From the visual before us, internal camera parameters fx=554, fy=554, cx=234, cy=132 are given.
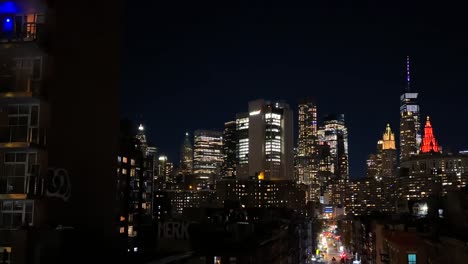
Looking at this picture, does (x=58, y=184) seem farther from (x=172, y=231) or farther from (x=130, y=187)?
(x=130, y=187)

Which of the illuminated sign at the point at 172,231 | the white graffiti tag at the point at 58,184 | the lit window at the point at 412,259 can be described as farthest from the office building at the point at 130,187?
the white graffiti tag at the point at 58,184

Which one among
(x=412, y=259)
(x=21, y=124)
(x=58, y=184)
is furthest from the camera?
(x=412, y=259)

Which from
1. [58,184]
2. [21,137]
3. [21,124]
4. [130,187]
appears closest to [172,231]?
[58,184]

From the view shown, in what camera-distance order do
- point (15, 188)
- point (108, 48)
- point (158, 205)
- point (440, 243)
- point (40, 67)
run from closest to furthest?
1. point (15, 188)
2. point (40, 67)
3. point (108, 48)
4. point (440, 243)
5. point (158, 205)

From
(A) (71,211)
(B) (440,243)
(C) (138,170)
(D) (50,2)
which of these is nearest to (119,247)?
(A) (71,211)

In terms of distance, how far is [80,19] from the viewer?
17.9 metres

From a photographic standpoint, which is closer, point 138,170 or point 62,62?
point 62,62

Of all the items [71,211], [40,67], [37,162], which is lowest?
[71,211]

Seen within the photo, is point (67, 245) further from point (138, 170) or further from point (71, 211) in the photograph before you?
point (138, 170)

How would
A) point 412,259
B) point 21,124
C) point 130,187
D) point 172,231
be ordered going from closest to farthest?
point 21,124 < point 172,231 < point 412,259 < point 130,187

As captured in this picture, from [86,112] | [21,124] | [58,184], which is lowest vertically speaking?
[58,184]

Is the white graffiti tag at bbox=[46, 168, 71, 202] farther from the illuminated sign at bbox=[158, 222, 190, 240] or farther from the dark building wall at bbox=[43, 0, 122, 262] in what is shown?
the illuminated sign at bbox=[158, 222, 190, 240]

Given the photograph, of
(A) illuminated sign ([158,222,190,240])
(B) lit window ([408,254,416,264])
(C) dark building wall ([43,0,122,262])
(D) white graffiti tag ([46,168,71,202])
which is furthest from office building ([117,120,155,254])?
(D) white graffiti tag ([46,168,71,202])

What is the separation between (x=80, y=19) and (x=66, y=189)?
19.0 ft
